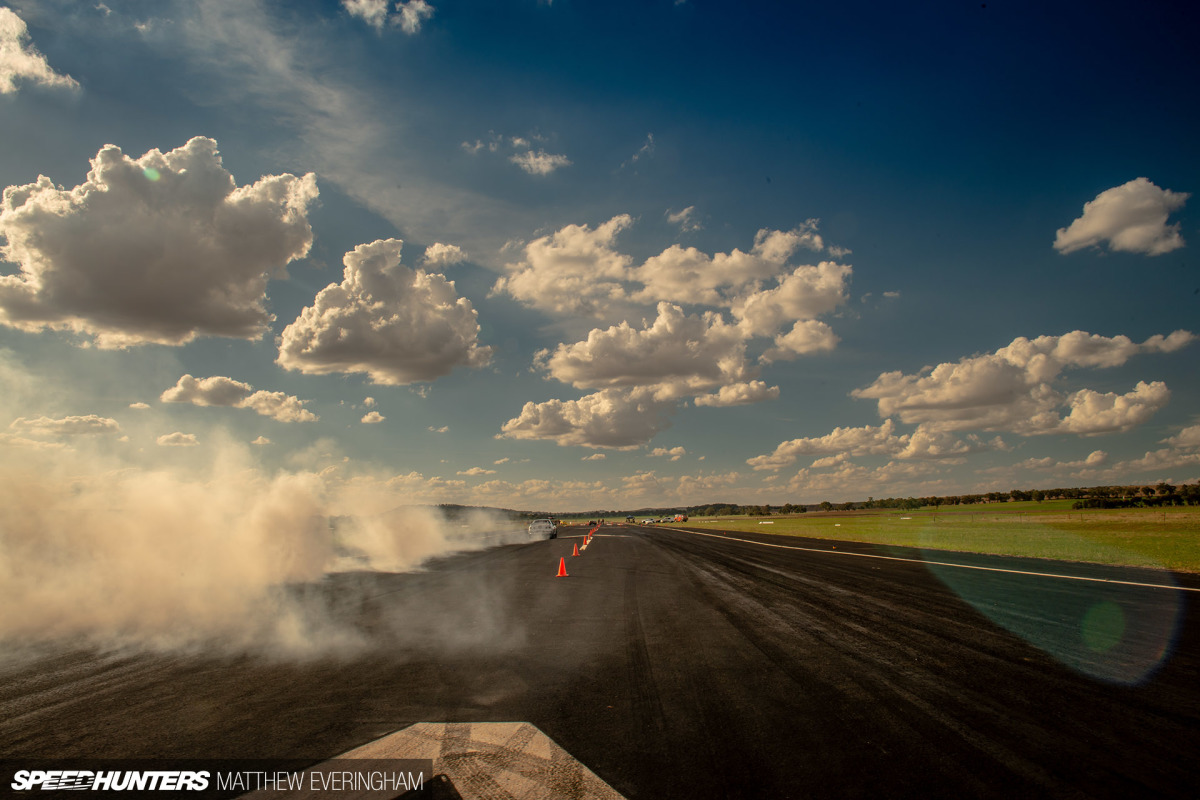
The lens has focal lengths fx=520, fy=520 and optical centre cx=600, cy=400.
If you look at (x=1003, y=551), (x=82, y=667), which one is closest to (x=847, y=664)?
(x=82, y=667)

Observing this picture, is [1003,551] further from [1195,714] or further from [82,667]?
[82,667]

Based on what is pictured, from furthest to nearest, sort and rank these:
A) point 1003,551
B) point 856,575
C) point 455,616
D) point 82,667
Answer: point 1003,551
point 856,575
point 455,616
point 82,667

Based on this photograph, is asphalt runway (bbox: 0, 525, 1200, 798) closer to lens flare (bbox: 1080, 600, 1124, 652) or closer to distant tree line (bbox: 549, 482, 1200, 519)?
lens flare (bbox: 1080, 600, 1124, 652)

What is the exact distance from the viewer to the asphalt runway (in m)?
4.02

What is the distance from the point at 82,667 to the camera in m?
7.69

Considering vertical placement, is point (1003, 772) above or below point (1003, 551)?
above

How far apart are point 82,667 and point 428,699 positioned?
236 inches

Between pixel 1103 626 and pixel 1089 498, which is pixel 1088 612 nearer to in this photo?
pixel 1103 626
